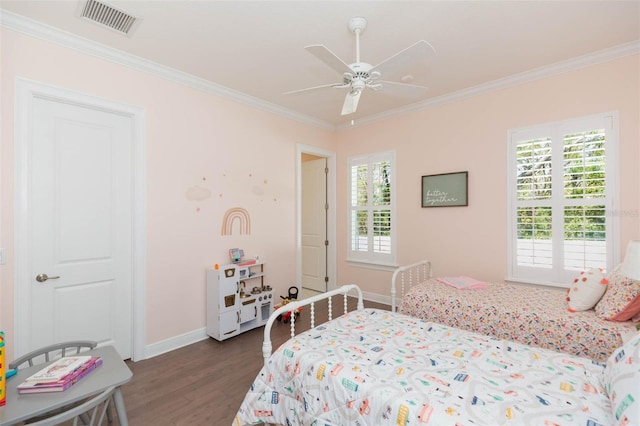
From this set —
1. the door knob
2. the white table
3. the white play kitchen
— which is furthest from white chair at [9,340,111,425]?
the white play kitchen

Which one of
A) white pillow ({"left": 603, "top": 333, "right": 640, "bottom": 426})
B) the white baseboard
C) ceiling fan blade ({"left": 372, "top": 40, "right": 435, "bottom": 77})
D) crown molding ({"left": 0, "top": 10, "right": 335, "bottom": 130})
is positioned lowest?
the white baseboard

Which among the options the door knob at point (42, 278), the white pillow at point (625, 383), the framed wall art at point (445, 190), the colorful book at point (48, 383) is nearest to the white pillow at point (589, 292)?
the white pillow at point (625, 383)

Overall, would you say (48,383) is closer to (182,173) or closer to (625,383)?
(182,173)

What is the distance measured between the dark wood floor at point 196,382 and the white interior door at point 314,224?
1.92m

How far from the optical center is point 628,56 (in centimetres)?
266

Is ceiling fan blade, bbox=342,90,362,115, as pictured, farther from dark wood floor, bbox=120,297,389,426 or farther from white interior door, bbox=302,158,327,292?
white interior door, bbox=302,158,327,292

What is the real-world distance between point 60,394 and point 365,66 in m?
2.49

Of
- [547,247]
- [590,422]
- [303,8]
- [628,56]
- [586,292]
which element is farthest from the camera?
[547,247]

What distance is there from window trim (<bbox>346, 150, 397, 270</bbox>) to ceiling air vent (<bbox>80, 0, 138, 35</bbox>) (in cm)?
318

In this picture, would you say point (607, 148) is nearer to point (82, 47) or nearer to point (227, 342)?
point (227, 342)

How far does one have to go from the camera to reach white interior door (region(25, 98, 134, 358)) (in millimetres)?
2371

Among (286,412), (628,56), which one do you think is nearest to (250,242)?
(286,412)

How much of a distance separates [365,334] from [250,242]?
2189 mm

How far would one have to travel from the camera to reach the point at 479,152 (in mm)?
3514
